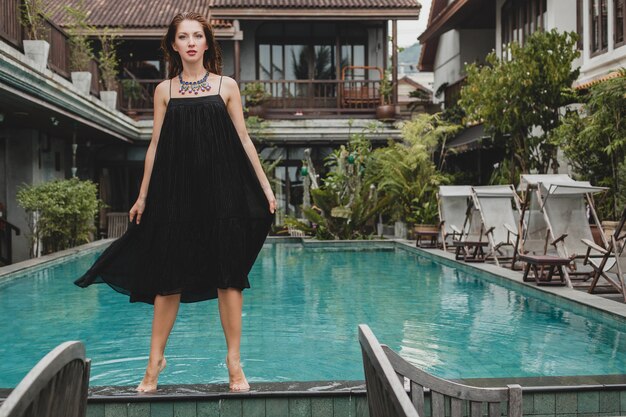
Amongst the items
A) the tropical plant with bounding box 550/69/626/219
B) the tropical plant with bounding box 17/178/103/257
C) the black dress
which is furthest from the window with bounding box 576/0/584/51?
the black dress

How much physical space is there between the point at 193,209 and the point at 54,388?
211 cm

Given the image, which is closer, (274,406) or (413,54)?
(274,406)

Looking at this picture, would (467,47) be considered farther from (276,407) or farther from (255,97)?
(276,407)

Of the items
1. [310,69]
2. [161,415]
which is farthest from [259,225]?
[310,69]

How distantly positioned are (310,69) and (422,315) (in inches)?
700

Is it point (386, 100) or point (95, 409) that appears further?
point (386, 100)

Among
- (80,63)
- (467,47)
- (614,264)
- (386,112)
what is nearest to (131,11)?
(386,112)

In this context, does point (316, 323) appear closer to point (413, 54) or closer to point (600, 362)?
point (600, 362)

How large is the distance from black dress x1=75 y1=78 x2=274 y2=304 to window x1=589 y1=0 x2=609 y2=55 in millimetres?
12952

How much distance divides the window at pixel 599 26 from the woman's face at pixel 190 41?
12.9m

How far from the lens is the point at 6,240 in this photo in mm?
14344

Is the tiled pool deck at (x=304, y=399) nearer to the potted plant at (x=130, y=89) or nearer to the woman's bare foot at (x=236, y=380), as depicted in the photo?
the woman's bare foot at (x=236, y=380)

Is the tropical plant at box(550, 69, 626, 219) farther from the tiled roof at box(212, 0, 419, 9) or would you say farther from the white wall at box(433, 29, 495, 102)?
the white wall at box(433, 29, 495, 102)

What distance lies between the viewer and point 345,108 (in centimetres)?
2320
